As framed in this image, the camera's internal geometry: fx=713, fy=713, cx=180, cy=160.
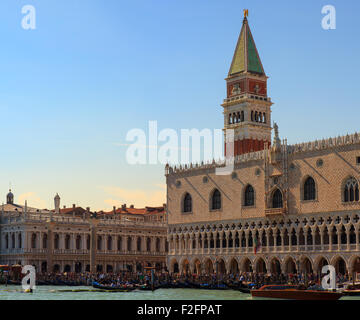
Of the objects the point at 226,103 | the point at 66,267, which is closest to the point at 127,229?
the point at 66,267

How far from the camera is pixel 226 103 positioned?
83.7 meters

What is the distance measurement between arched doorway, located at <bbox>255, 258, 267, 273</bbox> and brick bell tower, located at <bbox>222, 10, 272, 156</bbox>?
15785 mm

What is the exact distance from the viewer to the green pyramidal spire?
8181cm

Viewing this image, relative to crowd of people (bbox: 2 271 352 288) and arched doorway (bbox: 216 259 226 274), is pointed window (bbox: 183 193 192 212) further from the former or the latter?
crowd of people (bbox: 2 271 352 288)

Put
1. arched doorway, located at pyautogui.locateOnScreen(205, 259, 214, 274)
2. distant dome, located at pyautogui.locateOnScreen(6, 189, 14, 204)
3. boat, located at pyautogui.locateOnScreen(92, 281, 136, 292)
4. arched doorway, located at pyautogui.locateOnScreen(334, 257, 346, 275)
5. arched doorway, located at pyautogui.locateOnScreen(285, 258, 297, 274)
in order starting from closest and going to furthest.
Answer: boat, located at pyautogui.locateOnScreen(92, 281, 136, 292) → arched doorway, located at pyautogui.locateOnScreen(334, 257, 346, 275) → arched doorway, located at pyautogui.locateOnScreen(285, 258, 297, 274) → arched doorway, located at pyautogui.locateOnScreen(205, 259, 214, 274) → distant dome, located at pyautogui.locateOnScreen(6, 189, 14, 204)

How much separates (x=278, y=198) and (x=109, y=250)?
1245 inches

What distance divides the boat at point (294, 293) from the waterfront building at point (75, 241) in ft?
119

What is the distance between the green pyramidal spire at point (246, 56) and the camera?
8181 cm

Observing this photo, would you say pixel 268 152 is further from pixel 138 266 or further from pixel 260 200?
pixel 138 266

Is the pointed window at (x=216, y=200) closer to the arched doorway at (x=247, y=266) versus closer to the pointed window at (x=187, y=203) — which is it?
the pointed window at (x=187, y=203)

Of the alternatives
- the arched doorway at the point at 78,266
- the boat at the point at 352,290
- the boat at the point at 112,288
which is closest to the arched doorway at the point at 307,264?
the boat at the point at 352,290

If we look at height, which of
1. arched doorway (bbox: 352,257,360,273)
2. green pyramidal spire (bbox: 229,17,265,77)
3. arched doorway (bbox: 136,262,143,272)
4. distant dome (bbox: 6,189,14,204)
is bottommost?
arched doorway (bbox: 136,262,143,272)

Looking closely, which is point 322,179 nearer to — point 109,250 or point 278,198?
point 278,198

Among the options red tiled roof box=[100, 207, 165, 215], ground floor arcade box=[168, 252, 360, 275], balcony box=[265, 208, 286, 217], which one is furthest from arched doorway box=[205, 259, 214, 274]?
red tiled roof box=[100, 207, 165, 215]
